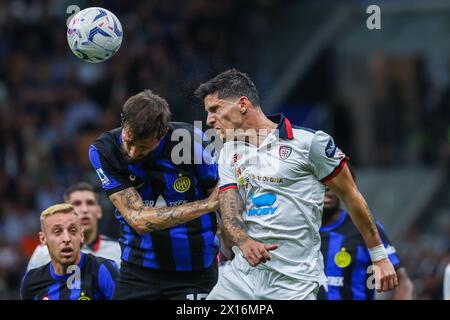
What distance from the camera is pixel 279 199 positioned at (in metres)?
6.68

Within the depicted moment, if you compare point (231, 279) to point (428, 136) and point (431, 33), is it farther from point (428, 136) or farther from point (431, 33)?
point (431, 33)

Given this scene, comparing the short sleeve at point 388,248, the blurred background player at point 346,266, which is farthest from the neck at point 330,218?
the short sleeve at point 388,248

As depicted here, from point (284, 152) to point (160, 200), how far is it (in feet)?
3.93

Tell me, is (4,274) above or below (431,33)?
below

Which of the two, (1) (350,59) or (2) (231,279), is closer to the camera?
(2) (231,279)

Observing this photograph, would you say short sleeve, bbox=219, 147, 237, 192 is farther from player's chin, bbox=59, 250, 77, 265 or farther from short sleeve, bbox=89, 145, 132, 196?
player's chin, bbox=59, 250, 77, 265

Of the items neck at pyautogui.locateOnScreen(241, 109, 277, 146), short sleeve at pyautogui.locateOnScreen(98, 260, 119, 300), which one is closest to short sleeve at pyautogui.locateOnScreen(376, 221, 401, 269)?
neck at pyautogui.locateOnScreen(241, 109, 277, 146)

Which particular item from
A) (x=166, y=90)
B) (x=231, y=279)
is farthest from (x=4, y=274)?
(x=231, y=279)

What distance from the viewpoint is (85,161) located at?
16719mm

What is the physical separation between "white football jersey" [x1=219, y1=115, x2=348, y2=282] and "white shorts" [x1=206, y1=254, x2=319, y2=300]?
52 millimetres

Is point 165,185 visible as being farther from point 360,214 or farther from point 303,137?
point 360,214

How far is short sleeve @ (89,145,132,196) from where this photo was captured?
7367 mm

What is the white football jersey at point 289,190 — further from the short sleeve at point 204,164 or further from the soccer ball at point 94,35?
the soccer ball at point 94,35
